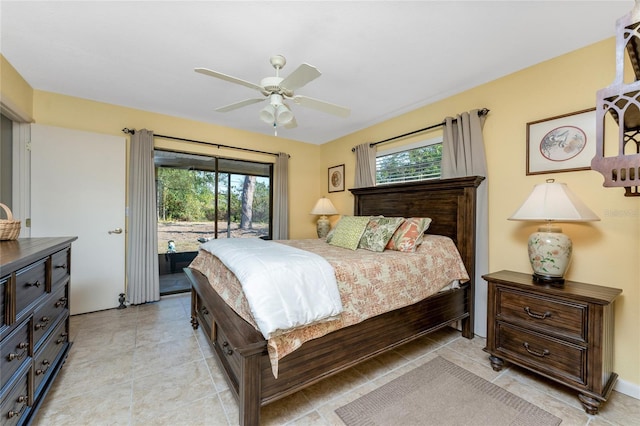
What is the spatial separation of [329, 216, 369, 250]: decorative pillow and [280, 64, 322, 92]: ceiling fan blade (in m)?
1.56

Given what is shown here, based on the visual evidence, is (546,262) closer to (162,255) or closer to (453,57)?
(453,57)

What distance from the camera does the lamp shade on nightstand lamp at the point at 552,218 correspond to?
5.98 ft

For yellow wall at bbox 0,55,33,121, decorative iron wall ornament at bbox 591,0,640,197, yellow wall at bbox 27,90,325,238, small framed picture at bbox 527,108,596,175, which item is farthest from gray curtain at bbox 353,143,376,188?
yellow wall at bbox 0,55,33,121

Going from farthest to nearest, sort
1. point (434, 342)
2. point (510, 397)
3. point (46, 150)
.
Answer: point (46, 150) → point (434, 342) → point (510, 397)

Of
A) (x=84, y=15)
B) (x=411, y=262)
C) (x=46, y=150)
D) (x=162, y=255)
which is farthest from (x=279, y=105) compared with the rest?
(x=162, y=255)

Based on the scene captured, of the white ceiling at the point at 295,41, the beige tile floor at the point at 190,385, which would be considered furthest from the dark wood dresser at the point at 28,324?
the white ceiling at the point at 295,41

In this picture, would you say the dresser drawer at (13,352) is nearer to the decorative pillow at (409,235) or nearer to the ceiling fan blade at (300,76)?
the ceiling fan blade at (300,76)

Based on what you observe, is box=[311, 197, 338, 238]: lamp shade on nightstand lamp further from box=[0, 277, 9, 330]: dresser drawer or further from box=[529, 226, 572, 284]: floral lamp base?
box=[0, 277, 9, 330]: dresser drawer

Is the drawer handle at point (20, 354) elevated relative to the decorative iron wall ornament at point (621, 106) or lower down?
lower down

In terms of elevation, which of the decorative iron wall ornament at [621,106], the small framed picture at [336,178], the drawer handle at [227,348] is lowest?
the drawer handle at [227,348]

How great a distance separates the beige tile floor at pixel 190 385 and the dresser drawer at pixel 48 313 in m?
0.47

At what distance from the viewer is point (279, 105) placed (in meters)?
2.00

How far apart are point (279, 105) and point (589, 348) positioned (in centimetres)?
260

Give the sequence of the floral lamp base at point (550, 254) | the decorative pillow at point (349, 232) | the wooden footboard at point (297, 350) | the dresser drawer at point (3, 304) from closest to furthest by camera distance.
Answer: the dresser drawer at point (3, 304)
the wooden footboard at point (297, 350)
the floral lamp base at point (550, 254)
the decorative pillow at point (349, 232)
